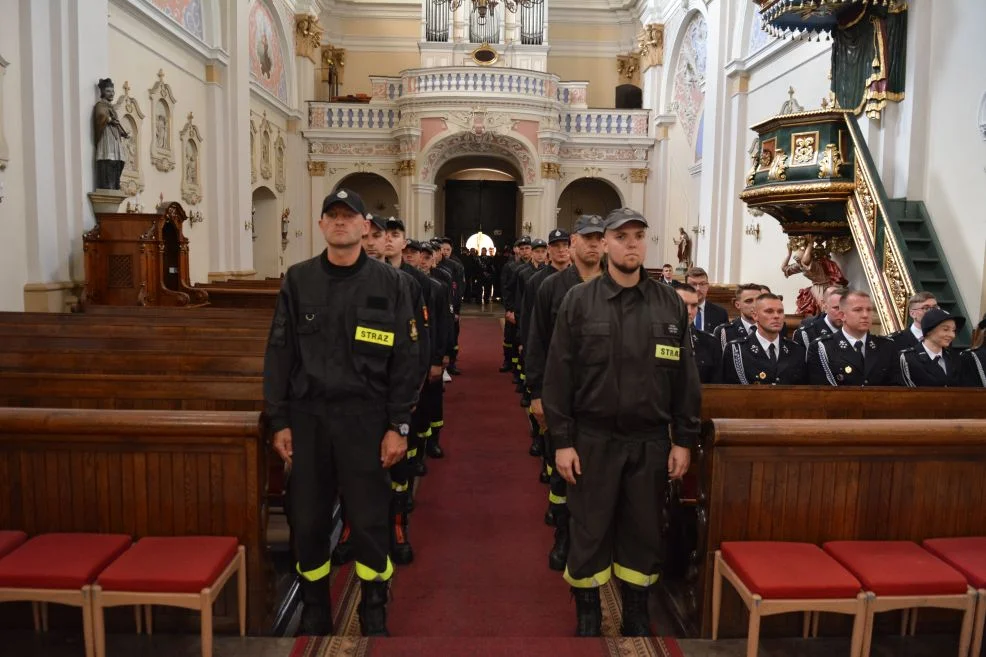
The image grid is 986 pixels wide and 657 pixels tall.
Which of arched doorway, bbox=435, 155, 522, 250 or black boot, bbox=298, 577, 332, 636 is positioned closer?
black boot, bbox=298, 577, 332, 636

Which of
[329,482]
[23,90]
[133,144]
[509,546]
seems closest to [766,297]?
[509,546]

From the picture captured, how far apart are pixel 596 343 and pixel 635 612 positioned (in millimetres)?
1104

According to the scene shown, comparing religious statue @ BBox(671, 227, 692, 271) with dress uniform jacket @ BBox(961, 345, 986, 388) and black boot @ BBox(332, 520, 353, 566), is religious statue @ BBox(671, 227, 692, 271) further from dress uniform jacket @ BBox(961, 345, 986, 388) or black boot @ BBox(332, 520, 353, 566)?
black boot @ BBox(332, 520, 353, 566)

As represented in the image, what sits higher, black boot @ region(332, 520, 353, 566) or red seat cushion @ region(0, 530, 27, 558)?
red seat cushion @ region(0, 530, 27, 558)

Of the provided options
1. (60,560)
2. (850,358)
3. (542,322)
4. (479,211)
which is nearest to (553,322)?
(542,322)

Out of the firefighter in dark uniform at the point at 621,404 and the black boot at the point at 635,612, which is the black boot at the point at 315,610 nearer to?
the firefighter in dark uniform at the point at 621,404

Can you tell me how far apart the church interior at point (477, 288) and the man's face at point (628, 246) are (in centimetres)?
72

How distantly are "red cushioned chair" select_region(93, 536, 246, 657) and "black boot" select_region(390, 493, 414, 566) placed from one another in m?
1.20

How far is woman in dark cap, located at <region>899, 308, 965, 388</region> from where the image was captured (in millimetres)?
4215

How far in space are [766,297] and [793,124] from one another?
14.8 feet

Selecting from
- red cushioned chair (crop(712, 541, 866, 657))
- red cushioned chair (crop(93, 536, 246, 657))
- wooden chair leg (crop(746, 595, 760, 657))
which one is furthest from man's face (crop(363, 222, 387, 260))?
wooden chair leg (crop(746, 595, 760, 657))

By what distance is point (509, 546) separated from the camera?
404 cm

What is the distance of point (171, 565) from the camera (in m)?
2.46

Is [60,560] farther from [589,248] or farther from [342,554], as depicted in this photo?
[589,248]
